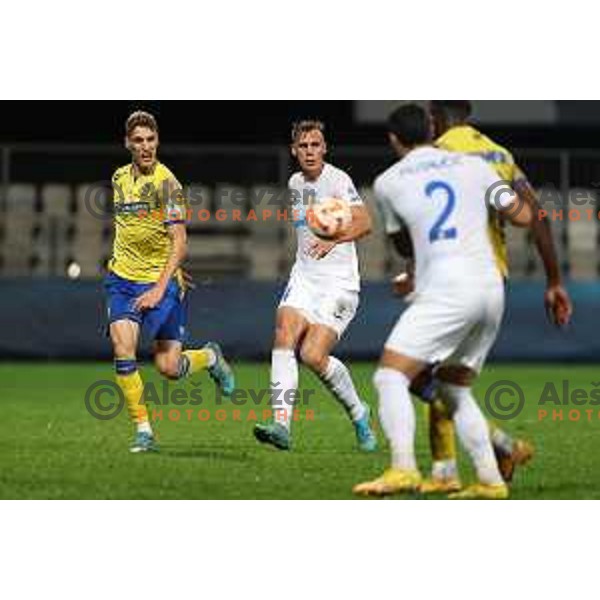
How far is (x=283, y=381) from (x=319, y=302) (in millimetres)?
736

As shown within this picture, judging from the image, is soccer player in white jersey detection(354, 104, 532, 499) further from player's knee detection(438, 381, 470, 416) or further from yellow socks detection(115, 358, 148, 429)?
yellow socks detection(115, 358, 148, 429)

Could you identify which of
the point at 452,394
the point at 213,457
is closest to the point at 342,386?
the point at 213,457

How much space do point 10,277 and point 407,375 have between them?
580 inches

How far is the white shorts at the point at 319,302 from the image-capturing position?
1152 cm

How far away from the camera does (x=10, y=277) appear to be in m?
22.6

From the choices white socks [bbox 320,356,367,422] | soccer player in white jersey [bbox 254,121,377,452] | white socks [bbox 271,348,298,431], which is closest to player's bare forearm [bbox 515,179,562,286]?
Result: soccer player in white jersey [bbox 254,121,377,452]

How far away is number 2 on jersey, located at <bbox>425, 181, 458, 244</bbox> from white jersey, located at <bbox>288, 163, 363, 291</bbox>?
2.84m

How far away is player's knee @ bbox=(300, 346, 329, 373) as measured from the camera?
1141 cm

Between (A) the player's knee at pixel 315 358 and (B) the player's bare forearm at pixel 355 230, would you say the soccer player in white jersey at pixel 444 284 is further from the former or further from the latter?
(A) the player's knee at pixel 315 358

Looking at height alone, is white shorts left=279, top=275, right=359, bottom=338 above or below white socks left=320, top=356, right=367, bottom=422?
above

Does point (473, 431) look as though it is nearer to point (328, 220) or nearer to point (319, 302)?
point (328, 220)

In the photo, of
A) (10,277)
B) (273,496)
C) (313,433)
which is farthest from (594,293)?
(273,496)

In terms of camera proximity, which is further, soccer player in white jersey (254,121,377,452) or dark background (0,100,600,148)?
dark background (0,100,600,148)

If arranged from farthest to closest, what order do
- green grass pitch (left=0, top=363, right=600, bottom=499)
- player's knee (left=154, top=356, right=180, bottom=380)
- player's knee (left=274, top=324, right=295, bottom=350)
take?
player's knee (left=154, top=356, right=180, bottom=380), player's knee (left=274, top=324, right=295, bottom=350), green grass pitch (left=0, top=363, right=600, bottom=499)
